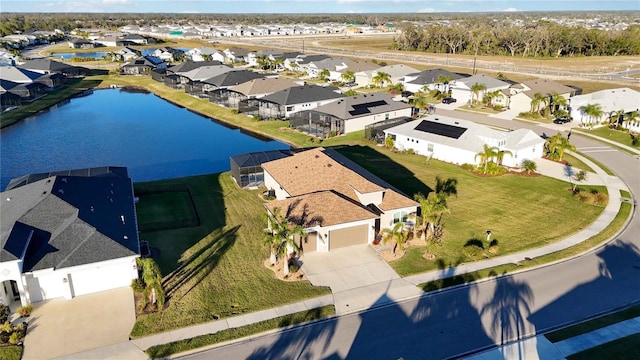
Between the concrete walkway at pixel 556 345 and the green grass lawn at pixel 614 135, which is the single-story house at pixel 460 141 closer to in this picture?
the green grass lawn at pixel 614 135

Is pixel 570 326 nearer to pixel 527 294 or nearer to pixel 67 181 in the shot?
pixel 527 294

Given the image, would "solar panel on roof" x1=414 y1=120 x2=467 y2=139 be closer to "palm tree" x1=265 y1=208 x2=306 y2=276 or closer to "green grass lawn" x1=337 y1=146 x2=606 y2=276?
"green grass lawn" x1=337 y1=146 x2=606 y2=276

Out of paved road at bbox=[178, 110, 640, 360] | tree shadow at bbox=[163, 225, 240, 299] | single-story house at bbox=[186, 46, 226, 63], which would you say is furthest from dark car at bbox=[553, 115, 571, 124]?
→ single-story house at bbox=[186, 46, 226, 63]

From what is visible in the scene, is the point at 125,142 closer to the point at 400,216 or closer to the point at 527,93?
the point at 400,216

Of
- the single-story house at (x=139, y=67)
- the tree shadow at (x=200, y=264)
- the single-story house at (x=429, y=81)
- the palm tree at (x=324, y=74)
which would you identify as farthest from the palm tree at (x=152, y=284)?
the single-story house at (x=139, y=67)

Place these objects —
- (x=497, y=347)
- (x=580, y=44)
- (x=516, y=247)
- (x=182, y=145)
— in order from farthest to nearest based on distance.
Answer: (x=580, y=44) < (x=182, y=145) < (x=516, y=247) < (x=497, y=347)

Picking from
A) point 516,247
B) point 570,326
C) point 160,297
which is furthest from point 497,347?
point 160,297

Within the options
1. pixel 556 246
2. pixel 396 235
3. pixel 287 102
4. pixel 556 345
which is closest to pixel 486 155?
pixel 556 246
